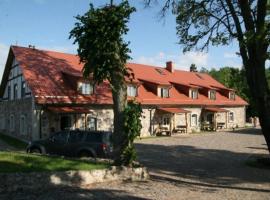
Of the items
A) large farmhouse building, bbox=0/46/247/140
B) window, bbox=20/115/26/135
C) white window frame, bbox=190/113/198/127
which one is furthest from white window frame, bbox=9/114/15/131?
white window frame, bbox=190/113/198/127

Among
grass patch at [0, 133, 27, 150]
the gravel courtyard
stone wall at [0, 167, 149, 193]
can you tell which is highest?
grass patch at [0, 133, 27, 150]

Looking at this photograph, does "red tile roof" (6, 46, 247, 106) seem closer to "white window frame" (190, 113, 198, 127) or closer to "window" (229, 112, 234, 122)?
"white window frame" (190, 113, 198, 127)

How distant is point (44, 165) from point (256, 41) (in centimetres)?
944

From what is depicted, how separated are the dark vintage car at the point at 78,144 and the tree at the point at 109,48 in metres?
3.52

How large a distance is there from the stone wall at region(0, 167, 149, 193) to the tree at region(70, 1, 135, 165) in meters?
0.90

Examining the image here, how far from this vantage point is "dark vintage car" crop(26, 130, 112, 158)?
61.7 ft

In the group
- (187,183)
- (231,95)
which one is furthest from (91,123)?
(231,95)

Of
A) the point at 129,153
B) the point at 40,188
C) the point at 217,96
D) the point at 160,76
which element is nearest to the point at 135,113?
the point at 129,153

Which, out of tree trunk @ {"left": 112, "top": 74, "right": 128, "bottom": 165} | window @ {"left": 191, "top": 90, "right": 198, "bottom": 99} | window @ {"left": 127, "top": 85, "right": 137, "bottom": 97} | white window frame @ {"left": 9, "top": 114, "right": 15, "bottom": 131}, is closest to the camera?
tree trunk @ {"left": 112, "top": 74, "right": 128, "bottom": 165}

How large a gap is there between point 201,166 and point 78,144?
5.80 metres

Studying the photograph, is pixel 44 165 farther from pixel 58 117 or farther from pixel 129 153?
pixel 58 117

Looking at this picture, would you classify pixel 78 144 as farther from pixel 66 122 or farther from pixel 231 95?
pixel 231 95

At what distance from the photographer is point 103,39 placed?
599 inches

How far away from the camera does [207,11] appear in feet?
62.8
